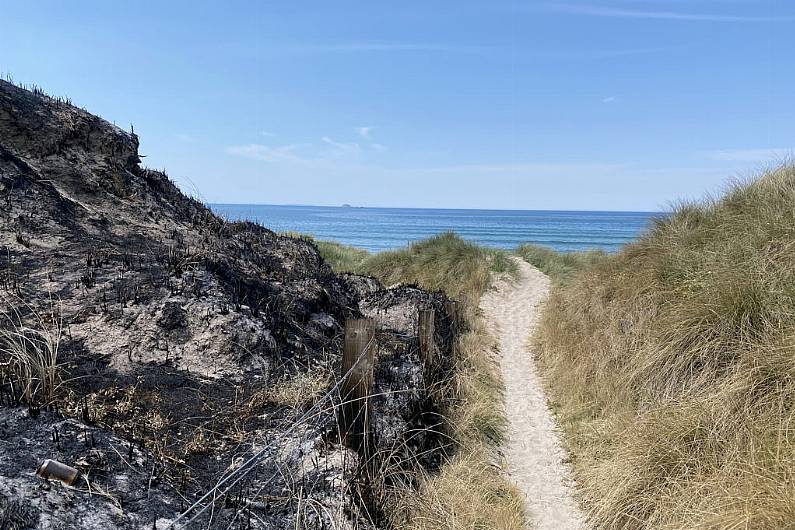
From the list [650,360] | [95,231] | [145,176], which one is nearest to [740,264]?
[650,360]

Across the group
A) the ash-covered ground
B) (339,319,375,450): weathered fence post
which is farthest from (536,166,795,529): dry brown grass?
(339,319,375,450): weathered fence post

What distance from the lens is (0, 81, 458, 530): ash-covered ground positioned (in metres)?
3.46

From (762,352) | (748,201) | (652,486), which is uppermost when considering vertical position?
(748,201)

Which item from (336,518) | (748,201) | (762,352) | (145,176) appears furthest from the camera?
(145,176)

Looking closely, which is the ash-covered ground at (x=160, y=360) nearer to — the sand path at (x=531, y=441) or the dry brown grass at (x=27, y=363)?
the dry brown grass at (x=27, y=363)

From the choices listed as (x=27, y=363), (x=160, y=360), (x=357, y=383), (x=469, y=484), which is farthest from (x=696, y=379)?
(x=27, y=363)

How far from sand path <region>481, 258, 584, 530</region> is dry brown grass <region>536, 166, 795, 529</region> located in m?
0.27

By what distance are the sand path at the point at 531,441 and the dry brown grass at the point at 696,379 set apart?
0.90 feet

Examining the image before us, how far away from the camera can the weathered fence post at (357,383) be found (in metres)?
4.08

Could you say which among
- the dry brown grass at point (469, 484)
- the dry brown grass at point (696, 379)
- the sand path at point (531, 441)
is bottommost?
the sand path at point (531, 441)

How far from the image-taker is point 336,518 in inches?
139

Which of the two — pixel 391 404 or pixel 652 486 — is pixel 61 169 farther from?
pixel 652 486

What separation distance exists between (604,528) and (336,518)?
2.59 m

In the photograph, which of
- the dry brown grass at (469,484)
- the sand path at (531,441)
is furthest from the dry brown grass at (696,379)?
Answer: the dry brown grass at (469,484)
